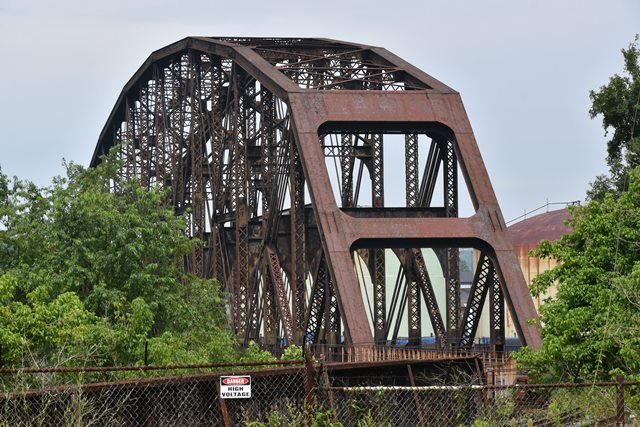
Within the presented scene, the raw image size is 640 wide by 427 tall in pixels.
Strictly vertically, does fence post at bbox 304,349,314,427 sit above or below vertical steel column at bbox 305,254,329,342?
below

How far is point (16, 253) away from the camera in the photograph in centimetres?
3497

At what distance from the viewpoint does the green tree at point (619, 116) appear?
129 ft

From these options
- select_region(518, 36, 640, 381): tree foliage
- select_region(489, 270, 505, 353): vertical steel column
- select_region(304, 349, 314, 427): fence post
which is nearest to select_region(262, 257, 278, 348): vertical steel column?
select_region(489, 270, 505, 353): vertical steel column

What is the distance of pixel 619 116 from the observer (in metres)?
39.8

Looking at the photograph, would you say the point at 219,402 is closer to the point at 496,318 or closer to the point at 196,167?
the point at 496,318

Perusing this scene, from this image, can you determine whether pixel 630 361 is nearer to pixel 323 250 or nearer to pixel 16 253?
pixel 323 250

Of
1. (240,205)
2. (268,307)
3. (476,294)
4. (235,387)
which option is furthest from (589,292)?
(240,205)

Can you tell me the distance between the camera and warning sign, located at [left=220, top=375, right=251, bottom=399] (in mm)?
13234

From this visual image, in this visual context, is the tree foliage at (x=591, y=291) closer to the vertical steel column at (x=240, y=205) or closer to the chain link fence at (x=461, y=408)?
the chain link fence at (x=461, y=408)

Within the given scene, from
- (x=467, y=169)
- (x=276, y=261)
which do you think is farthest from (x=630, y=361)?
(x=276, y=261)

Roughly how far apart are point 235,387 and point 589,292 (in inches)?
479

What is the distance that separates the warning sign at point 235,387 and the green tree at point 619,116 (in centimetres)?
2669

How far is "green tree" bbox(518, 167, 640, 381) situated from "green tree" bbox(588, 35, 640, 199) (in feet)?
45.6

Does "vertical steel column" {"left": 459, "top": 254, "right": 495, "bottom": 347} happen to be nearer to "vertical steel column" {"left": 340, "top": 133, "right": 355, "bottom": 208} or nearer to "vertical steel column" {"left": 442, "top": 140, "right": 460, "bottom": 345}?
"vertical steel column" {"left": 442, "top": 140, "right": 460, "bottom": 345}
